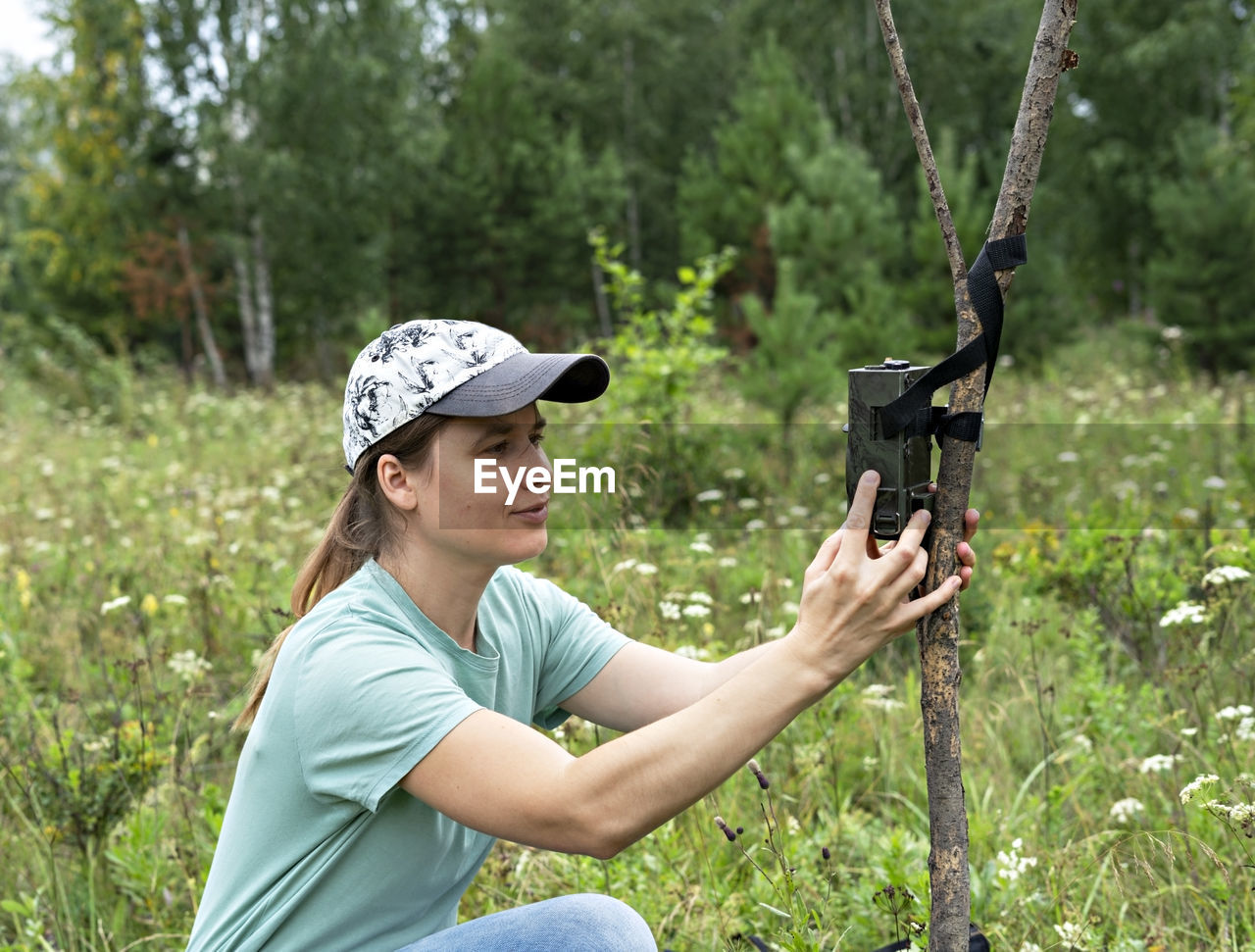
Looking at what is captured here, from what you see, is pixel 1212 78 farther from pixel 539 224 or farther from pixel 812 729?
pixel 812 729

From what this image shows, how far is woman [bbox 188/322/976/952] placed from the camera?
3.97 ft

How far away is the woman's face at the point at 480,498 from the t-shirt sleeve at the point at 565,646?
373mm

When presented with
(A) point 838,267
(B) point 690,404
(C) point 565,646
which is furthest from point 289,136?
(C) point 565,646

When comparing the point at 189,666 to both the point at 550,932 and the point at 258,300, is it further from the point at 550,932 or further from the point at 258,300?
the point at 258,300

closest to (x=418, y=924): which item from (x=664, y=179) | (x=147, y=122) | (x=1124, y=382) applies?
(x=1124, y=382)

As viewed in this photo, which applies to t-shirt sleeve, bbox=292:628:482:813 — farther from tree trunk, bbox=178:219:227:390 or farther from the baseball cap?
tree trunk, bbox=178:219:227:390

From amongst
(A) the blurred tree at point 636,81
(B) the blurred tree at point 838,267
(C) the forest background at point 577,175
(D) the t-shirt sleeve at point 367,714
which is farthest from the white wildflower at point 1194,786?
(A) the blurred tree at point 636,81

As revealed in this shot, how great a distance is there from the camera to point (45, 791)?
2477mm

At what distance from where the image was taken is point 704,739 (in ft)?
3.96

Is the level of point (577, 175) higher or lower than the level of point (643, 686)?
higher

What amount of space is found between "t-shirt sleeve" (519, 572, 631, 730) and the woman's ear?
16.7 inches

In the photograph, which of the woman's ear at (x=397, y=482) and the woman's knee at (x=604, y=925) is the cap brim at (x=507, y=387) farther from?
the woman's knee at (x=604, y=925)

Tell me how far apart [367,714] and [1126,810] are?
→ 1.70 m

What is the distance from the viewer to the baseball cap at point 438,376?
153 centimetres
